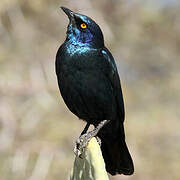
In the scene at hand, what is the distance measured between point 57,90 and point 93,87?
12.2ft

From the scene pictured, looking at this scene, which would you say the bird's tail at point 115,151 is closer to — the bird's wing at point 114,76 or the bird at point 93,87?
the bird at point 93,87

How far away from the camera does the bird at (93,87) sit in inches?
174

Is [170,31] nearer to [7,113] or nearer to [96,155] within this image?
[7,113]

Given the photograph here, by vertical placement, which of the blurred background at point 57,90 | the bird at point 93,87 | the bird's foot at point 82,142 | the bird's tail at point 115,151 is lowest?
the bird's foot at point 82,142

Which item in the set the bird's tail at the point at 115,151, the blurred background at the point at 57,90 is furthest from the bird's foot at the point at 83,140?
the blurred background at the point at 57,90

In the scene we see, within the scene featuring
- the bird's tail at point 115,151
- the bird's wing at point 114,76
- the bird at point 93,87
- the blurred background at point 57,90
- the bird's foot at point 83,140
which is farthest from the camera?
the blurred background at point 57,90

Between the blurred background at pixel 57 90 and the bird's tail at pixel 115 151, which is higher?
the blurred background at pixel 57 90

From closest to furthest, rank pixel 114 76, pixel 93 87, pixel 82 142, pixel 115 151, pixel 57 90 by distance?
pixel 82 142 → pixel 93 87 → pixel 114 76 → pixel 115 151 → pixel 57 90

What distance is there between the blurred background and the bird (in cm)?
277

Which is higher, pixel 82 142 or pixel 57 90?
pixel 57 90

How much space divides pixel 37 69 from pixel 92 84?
147 inches

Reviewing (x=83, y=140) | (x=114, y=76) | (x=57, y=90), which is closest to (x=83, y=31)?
(x=114, y=76)

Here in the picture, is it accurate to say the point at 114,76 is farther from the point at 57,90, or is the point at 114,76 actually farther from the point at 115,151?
the point at 57,90

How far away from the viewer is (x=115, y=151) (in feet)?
15.6
